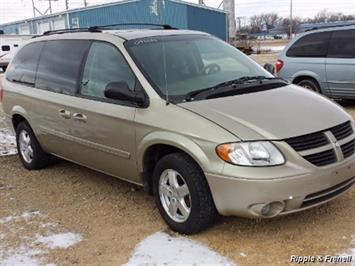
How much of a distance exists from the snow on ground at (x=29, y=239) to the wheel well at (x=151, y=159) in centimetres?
77

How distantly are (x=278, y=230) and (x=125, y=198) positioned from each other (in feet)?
5.78

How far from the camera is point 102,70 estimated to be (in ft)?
17.0

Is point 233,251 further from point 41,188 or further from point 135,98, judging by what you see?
point 41,188

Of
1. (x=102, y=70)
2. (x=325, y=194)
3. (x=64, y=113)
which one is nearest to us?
(x=325, y=194)

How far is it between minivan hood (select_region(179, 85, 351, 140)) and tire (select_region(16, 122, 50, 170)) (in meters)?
2.86

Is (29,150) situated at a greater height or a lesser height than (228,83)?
lesser

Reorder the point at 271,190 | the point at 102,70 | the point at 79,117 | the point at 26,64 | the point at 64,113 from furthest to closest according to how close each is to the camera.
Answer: the point at 26,64 < the point at 64,113 < the point at 79,117 < the point at 102,70 < the point at 271,190

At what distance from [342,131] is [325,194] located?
1.90 ft

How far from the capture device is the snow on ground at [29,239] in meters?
4.17

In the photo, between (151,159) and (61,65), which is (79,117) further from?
(151,159)

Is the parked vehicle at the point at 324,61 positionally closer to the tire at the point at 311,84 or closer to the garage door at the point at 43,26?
the tire at the point at 311,84

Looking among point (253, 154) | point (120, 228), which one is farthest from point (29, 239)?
point (253, 154)

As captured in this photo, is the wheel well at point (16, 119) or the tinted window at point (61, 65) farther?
the wheel well at point (16, 119)

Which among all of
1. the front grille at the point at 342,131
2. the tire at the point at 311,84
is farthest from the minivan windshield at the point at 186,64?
the tire at the point at 311,84
